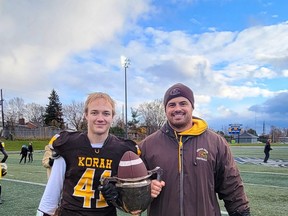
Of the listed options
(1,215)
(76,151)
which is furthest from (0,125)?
(76,151)

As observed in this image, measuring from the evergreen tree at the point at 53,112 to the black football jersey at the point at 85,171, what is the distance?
228ft

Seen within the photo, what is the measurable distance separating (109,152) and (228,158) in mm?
946

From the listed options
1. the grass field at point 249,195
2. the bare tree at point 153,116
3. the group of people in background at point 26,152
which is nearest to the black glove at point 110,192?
the grass field at point 249,195

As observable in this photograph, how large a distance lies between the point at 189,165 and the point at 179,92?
589 millimetres

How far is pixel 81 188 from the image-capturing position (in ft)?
7.92

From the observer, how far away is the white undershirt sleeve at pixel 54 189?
238 cm

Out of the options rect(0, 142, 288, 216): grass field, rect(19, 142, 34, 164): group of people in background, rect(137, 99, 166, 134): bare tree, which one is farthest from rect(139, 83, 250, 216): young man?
rect(137, 99, 166, 134): bare tree

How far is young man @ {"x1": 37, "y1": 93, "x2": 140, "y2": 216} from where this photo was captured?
7.82 ft

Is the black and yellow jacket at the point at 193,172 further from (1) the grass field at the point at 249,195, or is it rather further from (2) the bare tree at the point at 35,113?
(2) the bare tree at the point at 35,113

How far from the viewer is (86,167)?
2.44 meters

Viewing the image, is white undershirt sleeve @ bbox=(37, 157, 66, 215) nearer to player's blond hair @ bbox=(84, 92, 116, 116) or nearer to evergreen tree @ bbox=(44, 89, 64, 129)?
player's blond hair @ bbox=(84, 92, 116, 116)

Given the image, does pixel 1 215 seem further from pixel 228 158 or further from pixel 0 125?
pixel 0 125

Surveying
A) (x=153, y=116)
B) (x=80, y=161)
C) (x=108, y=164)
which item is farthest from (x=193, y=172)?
(x=153, y=116)

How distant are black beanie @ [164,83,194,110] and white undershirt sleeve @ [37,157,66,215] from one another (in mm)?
989
